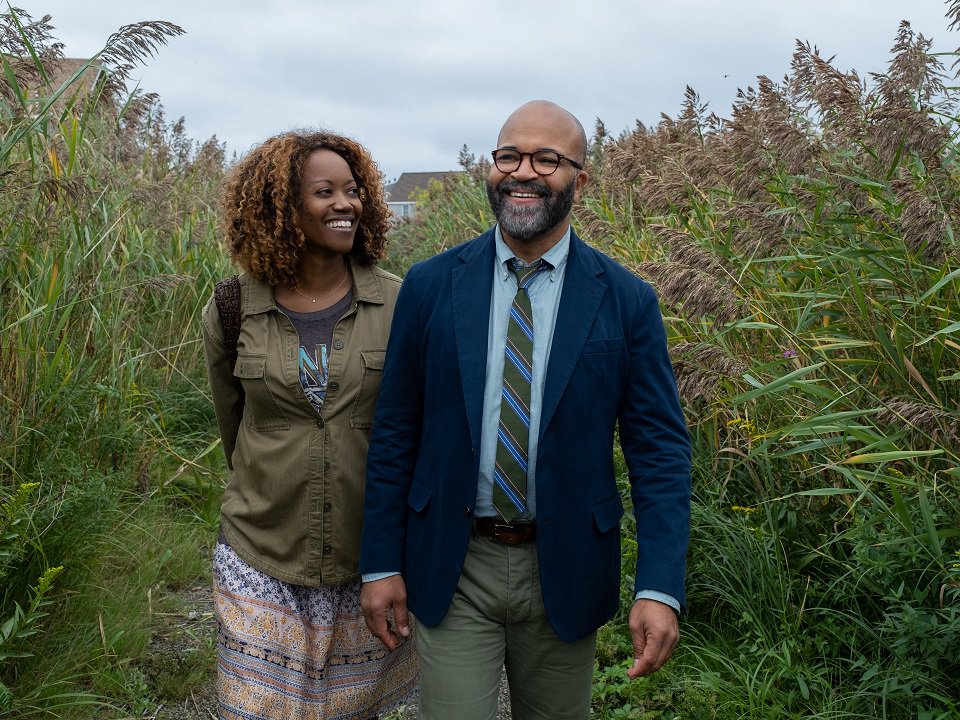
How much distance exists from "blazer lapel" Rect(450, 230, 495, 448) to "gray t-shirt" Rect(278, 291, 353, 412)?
0.52m

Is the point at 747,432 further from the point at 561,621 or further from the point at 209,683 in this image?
the point at 209,683

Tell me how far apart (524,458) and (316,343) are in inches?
32.6

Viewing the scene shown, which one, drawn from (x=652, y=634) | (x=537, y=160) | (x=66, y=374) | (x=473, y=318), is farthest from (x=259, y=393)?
(x=66, y=374)

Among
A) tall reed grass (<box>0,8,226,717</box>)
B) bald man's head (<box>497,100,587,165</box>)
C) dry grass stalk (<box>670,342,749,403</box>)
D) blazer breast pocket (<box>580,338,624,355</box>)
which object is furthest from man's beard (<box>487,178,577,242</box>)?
tall reed grass (<box>0,8,226,717</box>)

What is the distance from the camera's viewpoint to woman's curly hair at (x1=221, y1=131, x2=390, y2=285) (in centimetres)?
330

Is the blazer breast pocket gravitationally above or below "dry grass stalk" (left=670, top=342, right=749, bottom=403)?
above

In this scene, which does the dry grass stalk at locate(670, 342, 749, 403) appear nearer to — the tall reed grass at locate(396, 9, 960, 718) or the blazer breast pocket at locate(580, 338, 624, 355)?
the tall reed grass at locate(396, 9, 960, 718)

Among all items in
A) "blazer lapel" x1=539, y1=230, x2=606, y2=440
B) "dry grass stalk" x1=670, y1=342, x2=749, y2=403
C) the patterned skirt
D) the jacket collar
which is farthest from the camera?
"dry grass stalk" x1=670, y1=342, x2=749, y2=403

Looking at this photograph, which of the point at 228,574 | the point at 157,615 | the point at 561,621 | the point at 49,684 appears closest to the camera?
the point at 561,621

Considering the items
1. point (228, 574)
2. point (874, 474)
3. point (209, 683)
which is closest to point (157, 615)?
point (209, 683)

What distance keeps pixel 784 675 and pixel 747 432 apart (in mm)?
973

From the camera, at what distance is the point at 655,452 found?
2846mm

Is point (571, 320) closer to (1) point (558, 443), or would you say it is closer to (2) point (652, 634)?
(1) point (558, 443)

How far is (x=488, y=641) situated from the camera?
282cm
